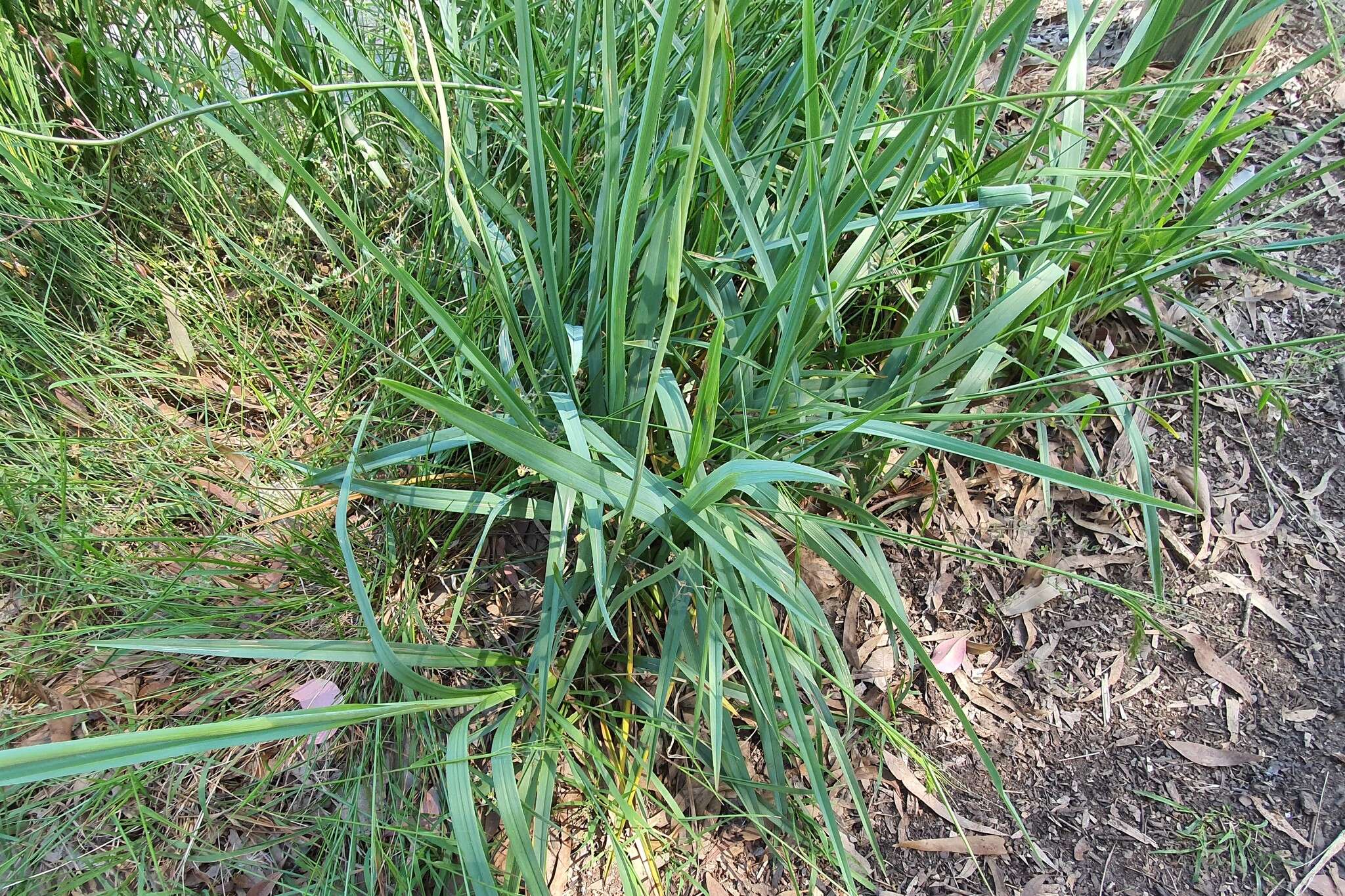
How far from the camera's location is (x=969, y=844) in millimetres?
1327

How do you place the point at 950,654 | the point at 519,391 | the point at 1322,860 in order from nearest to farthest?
the point at 519,391 → the point at 1322,860 → the point at 950,654

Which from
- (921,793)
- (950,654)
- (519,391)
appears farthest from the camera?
(950,654)

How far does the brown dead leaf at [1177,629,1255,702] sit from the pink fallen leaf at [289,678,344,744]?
5.07 feet

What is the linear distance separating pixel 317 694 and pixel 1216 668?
162 cm

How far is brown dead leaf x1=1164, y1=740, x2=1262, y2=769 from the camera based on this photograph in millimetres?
1373

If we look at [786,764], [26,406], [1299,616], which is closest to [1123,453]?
[1299,616]

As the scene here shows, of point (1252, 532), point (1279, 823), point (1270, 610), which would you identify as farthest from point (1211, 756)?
point (1252, 532)

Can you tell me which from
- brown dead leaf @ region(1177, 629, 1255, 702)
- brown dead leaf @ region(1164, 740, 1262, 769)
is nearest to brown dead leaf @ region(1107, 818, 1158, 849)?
brown dead leaf @ region(1164, 740, 1262, 769)

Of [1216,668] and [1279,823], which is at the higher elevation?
[1216,668]

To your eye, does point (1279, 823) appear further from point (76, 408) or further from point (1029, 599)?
point (76, 408)

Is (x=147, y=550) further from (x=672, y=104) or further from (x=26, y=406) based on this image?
(x=672, y=104)

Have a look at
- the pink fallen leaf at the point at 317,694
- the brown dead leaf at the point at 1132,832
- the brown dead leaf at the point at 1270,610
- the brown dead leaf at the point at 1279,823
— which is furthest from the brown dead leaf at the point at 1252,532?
the pink fallen leaf at the point at 317,694

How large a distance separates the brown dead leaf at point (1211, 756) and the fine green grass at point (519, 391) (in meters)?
0.27

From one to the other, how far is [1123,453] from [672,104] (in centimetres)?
116
